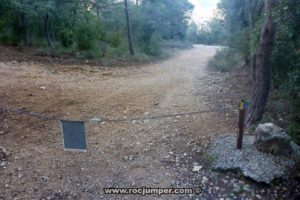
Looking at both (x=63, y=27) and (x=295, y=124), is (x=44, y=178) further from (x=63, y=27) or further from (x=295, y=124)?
(x=63, y=27)

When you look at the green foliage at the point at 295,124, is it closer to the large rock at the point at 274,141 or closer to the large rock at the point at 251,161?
the large rock at the point at 251,161

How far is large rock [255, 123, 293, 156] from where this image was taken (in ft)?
10.7

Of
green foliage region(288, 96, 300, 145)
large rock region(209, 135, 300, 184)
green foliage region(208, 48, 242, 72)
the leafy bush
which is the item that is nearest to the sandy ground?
large rock region(209, 135, 300, 184)

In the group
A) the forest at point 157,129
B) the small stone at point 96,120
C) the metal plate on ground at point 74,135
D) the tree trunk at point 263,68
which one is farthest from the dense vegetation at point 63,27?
the metal plate on ground at point 74,135

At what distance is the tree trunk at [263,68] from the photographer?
4.05 m

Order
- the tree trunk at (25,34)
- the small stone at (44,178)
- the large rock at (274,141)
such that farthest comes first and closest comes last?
the tree trunk at (25,34) < the large rock at (274,141) < the small stone at (44,178)

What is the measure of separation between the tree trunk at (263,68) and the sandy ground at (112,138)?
19.5 inches

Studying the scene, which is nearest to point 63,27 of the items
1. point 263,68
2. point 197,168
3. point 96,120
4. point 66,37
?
point 66,37

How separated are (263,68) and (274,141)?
1.39 metres

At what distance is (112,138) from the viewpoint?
413cm

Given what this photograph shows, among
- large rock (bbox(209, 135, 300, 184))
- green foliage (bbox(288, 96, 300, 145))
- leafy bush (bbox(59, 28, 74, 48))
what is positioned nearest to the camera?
large rock (bbox(209, 135, 300, 184))

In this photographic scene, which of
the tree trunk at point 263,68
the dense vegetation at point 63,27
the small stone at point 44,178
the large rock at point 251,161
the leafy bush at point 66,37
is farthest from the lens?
the leafy bush at point 66,37

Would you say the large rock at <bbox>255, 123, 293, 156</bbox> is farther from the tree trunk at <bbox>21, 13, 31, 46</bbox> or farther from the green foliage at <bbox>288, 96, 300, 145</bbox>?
the tree trunk at <bbox>21, 13, 31, 46</bbox>

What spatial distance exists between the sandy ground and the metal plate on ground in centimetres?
40
